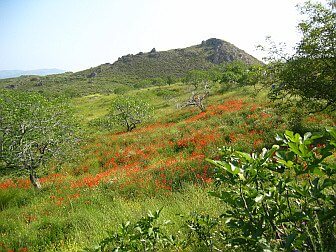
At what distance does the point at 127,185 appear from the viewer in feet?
41.9

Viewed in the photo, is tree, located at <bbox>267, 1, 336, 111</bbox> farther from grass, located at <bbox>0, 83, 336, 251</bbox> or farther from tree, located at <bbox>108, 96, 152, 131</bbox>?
tree, located at <bbox>108, 96, 152, 131</bbox>

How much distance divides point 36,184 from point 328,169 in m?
15.2

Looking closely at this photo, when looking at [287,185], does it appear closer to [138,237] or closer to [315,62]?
[138,237]

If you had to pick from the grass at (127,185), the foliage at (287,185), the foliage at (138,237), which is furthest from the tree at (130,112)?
A: the foliage at (287,185)

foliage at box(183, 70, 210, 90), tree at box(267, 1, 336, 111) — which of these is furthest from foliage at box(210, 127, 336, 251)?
foliage at box(183, 70, 210, 90)

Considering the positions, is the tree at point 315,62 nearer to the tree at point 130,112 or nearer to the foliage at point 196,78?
the tree at point 130,112

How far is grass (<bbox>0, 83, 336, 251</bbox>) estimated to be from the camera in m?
8.16

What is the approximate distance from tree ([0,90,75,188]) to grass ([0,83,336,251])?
1.79 metres

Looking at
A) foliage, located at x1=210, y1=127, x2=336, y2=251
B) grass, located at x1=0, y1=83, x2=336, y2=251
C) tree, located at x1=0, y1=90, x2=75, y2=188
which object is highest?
foliage, located at x1=210, y1=127, x2=336, y2=251

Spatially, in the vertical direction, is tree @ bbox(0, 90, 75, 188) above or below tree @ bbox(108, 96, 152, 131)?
above

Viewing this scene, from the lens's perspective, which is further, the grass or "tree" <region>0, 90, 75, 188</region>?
"tree" <region>0, 90, 75, 188</region>

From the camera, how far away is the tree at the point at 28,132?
12.5 m

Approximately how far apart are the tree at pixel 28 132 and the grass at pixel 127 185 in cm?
179

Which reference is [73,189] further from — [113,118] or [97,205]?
[113,118]
